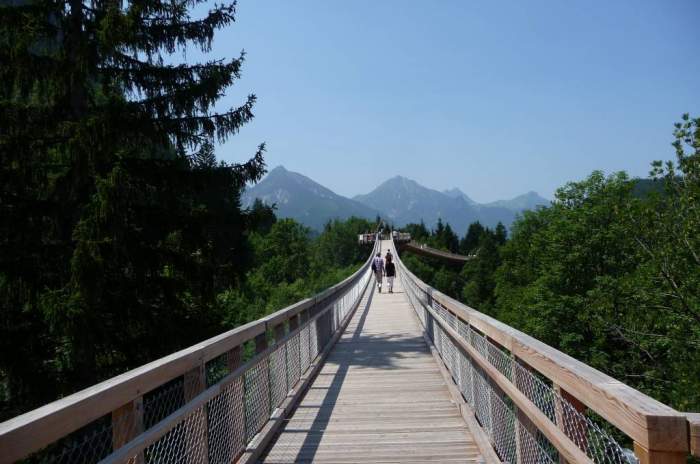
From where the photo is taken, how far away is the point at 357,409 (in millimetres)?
5941

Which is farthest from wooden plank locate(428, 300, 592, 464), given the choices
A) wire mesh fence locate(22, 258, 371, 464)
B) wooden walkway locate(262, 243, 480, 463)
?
wire mesh fence locate(22, 258, 371, 464)

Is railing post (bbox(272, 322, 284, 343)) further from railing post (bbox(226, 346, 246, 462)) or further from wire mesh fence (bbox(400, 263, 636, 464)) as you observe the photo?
wire mesh fence (bbox(400, 263, 636, 464))

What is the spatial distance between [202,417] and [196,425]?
0.32 ft

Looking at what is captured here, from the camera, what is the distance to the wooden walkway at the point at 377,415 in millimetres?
4461

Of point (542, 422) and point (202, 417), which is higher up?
point (542, 422)

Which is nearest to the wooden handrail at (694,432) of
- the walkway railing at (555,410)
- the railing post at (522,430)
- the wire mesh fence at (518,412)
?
the walkway railing at (555,410)

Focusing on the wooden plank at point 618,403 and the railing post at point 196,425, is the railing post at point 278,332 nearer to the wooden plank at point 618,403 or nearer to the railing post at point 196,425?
the railing post at point 196,425

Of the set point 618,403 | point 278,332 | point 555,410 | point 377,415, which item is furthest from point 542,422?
point 278,332

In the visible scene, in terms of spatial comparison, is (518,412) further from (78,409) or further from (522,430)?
(78,409)

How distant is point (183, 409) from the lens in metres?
3.05

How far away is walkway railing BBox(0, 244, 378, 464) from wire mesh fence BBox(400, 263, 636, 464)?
6.12 ft

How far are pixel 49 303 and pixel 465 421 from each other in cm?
694

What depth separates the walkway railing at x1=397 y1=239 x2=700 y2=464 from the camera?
1.64 m

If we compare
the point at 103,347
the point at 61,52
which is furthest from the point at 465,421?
the point at 61,52
